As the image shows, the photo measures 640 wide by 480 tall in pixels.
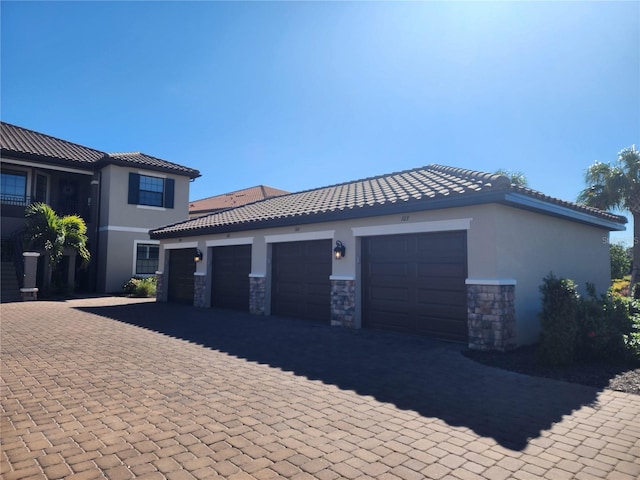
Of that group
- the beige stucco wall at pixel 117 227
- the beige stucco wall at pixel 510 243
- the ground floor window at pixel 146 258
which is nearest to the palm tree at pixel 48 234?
the beige stucco wall at pixel 117 227

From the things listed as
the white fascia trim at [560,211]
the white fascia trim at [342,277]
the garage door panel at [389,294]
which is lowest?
the garage door panel at [389,294]

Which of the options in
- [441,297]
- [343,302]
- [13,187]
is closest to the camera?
[441,297]

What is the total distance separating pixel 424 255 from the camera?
9562mm

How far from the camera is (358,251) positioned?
10.8 meters

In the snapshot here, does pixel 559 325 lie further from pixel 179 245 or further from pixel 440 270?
pixel 179 245

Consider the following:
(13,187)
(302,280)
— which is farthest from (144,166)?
(302,280)

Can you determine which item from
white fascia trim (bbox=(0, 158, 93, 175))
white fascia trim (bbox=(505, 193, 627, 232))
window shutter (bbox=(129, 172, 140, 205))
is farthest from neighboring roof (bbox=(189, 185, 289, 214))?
white fascia trim (bbox=(505, 193, 627, 232))

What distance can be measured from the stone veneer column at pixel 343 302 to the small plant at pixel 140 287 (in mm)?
13208

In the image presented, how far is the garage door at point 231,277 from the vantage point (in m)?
14.6

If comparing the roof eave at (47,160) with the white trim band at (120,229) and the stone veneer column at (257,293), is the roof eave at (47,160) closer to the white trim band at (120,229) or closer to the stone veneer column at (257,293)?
the white trim band at (120,229)

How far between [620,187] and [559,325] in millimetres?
19364

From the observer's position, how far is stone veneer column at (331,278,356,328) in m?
10.7

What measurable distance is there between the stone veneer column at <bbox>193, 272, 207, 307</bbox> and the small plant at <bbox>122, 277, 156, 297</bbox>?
548cm

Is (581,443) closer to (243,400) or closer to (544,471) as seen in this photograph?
(544,471)
